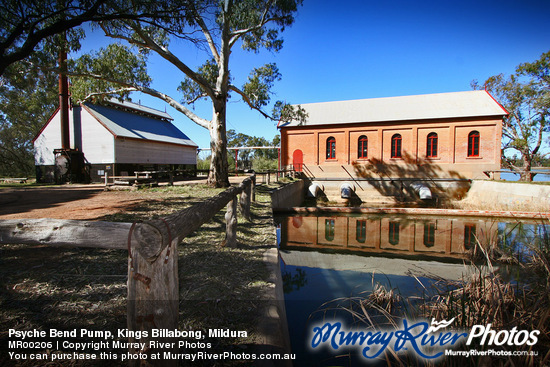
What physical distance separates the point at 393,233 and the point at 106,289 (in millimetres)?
8989

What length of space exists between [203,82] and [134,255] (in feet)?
35.1

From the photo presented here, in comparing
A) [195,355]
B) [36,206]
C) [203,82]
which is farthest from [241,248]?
[203,82]

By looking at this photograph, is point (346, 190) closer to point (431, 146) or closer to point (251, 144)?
point (431, 146)

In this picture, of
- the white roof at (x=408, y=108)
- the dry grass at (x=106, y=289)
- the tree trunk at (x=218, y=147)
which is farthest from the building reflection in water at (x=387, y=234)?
the white roof at (x=408, y=108)

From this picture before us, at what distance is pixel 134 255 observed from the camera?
152cm

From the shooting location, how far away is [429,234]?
9.30 m

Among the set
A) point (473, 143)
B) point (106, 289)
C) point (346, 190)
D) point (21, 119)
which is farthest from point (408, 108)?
point (21, 119)

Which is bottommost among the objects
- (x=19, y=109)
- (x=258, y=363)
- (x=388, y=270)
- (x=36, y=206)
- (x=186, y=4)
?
(x=388, y=270)

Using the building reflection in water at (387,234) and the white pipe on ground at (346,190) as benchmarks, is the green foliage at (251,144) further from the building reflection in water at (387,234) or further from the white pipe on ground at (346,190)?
the building reflection in water at (387,234)

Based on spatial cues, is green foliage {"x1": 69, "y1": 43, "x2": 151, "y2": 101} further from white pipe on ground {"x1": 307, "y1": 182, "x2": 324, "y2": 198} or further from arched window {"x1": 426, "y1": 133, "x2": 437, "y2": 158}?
arched window {"x1": 426, "y1": 133, "x2": 437, "y2": 158}

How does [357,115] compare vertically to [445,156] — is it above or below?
above

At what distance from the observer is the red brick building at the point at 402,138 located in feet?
67.8

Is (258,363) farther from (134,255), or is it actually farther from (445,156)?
(445,156)

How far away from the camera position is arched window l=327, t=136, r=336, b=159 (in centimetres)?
2400
